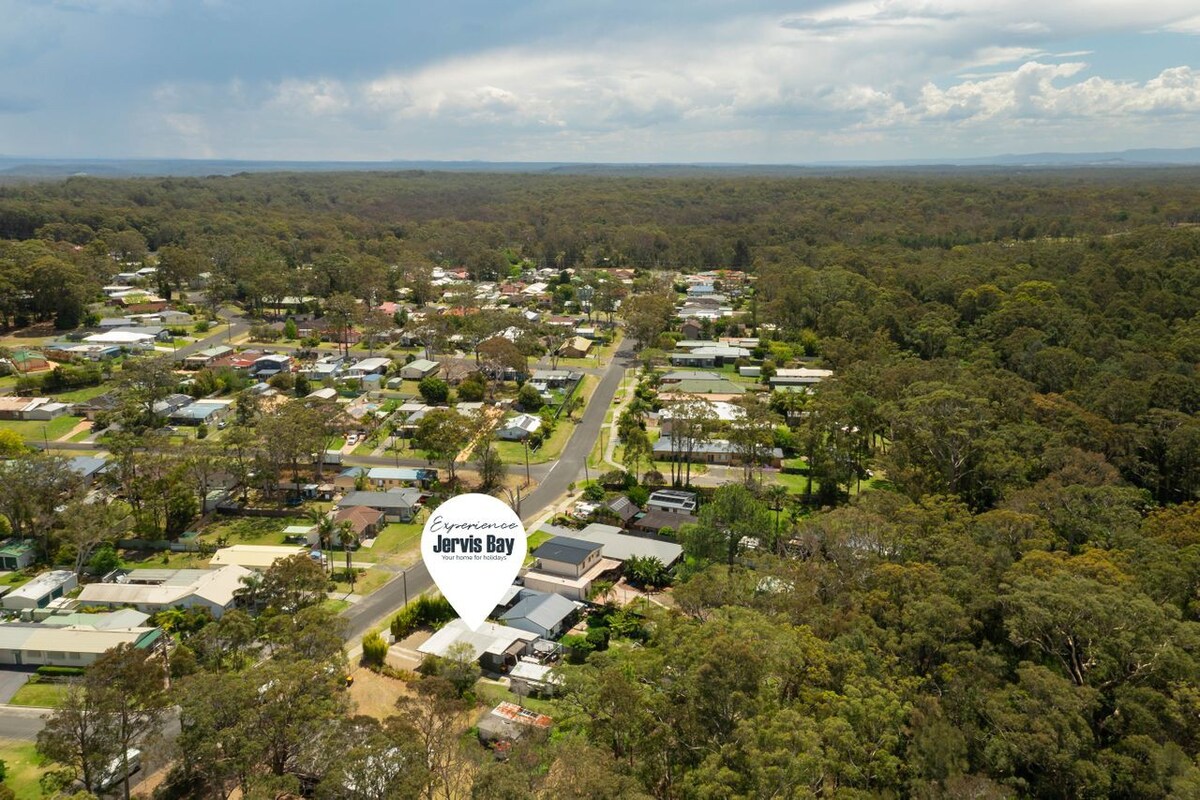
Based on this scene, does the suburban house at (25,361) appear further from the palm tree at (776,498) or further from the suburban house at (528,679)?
the palm tree at (776,498)

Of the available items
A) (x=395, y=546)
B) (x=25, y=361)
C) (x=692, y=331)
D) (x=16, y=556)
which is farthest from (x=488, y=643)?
(x=692, y=331)

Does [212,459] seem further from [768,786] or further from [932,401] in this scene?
[932,401]

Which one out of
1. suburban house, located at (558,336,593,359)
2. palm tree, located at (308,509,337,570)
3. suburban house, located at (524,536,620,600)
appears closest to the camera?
suburban house, located at (524,536,620,600)

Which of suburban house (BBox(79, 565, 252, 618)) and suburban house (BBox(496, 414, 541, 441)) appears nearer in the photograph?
suburban house (BBox(79, 565, 252, 618))

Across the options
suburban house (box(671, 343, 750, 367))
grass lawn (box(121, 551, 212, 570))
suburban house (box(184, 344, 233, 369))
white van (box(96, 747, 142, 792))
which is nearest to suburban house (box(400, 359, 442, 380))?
suburban house (box(184, 344, 233, 369))

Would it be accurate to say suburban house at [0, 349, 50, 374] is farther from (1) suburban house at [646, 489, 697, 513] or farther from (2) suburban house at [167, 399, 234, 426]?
(1) suburban house at [646, 489, 697, 513]

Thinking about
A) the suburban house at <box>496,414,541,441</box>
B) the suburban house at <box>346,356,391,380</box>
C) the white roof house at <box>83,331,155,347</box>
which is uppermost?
the white roof house at <box>83,331,155,347</box>

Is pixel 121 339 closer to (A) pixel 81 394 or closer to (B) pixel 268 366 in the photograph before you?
(A) pixel 81 394
